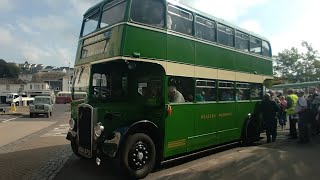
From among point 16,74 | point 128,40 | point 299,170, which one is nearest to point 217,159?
point 299,170

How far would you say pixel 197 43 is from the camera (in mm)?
10070

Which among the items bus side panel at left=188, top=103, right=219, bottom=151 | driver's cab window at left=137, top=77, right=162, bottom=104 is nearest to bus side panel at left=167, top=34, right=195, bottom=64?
driver's cab window at left=137, top=77, right=162, bottom=104

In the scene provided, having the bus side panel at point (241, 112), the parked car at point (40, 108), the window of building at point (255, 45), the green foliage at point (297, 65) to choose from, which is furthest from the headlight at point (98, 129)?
the green foliage at point (297, 65)

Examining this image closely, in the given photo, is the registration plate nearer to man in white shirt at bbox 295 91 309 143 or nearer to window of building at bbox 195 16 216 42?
window of building at bbox 195 16 216 42

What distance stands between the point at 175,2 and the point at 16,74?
12709 centimetres

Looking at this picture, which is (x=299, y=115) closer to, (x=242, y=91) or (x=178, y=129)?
(x=242, y=91)

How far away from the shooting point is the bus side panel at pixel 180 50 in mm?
9133

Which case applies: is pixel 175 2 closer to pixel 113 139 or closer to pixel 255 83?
pixel 113 139

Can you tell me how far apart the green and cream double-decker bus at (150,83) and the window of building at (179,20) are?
0.03 meters

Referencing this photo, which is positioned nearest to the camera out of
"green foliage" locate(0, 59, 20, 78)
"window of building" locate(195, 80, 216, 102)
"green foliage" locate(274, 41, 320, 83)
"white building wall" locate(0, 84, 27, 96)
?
"window of building" locate(195, 80, 216, 102)

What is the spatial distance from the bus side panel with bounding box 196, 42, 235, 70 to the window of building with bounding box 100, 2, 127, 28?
8.29 feet

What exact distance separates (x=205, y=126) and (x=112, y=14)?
405 cm

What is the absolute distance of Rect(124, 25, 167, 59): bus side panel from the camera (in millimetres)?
8148

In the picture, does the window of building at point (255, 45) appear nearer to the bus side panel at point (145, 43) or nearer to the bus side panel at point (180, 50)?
the bus side panel at point (180, 50)
